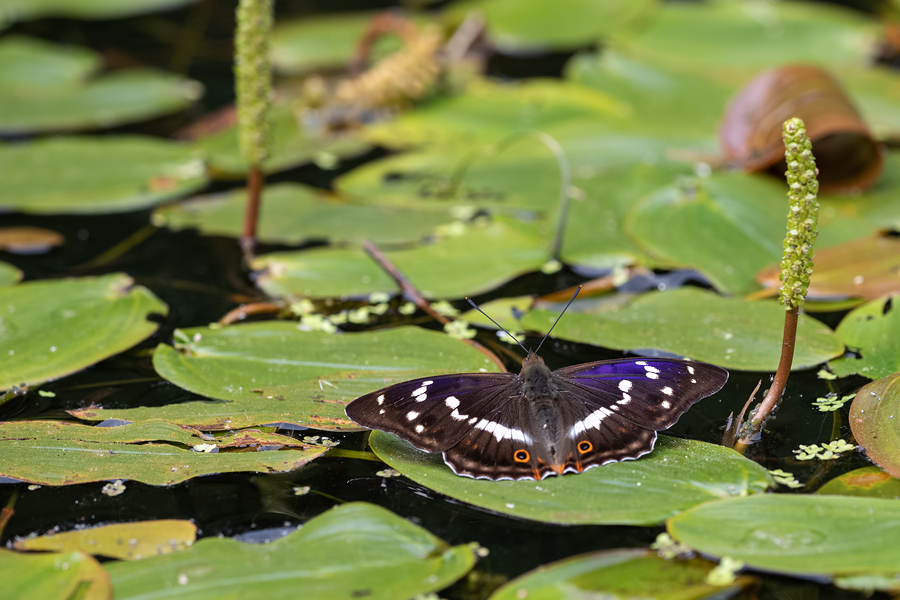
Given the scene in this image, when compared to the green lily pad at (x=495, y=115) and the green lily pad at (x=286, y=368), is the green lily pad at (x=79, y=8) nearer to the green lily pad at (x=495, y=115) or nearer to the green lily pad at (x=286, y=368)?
the green lily pad at (x=495, y=115)

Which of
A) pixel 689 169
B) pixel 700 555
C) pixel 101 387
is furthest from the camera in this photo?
pixel 689 169

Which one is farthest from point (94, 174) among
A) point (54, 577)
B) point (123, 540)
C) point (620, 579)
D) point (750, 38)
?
point (750, 38)

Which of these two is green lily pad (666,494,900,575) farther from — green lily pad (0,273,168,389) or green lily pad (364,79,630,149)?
green lily pad (364,79,630,149)

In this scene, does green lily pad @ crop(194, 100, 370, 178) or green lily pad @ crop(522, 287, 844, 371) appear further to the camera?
green lily pad @ crop(194, 100, 370, 178)

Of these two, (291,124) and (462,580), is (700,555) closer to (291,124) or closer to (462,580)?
(462,580)

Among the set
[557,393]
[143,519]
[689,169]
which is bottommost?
[143,519]

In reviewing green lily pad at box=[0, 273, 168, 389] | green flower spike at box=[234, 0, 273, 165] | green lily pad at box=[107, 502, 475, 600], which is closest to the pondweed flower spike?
green flower spike at box=[234, 0, 273, 165]

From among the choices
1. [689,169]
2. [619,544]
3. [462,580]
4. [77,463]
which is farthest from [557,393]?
[689,169]
